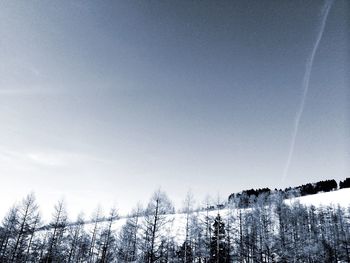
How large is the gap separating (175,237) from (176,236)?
19.4 feet

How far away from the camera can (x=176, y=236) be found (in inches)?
2301

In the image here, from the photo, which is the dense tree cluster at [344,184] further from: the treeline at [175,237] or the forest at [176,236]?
the forest at [176,236]

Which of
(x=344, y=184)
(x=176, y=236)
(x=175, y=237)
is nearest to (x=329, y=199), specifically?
(x=344, y=184)

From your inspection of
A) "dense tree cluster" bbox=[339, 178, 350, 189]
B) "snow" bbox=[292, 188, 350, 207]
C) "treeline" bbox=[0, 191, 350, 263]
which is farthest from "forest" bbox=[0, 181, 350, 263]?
"dense tree cluster" bbox=[339, 178, 350, 189]

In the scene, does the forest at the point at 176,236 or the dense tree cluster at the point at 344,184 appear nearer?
the forest at the point at 176,236

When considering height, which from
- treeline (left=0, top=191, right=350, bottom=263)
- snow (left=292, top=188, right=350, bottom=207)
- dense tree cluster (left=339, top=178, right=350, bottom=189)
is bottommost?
treeline (left=0, top=191, right=350, bottom=263)

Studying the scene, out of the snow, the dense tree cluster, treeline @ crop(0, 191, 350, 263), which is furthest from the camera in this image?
the dense tree cluster

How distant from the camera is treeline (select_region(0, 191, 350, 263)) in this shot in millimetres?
33219

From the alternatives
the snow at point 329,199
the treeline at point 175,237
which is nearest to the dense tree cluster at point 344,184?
the snow at point 329,199

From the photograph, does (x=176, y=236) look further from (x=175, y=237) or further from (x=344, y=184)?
(x=344, y=184)

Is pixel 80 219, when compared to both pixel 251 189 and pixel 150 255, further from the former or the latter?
pixel 251 189

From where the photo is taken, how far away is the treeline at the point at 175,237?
3322 cm

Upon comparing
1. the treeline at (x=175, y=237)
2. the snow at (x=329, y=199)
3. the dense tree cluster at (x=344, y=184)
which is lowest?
the treeline at (x=175, y=237)

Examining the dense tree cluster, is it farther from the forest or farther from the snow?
the forest
